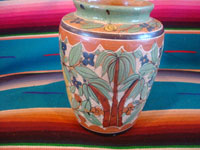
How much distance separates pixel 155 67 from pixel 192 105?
0.43 metres

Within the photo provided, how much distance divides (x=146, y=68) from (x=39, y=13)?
0.74 metres

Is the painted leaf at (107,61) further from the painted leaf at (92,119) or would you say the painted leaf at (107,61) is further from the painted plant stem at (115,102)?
the painted leaf at (92,119)

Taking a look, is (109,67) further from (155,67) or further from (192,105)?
(192,105)

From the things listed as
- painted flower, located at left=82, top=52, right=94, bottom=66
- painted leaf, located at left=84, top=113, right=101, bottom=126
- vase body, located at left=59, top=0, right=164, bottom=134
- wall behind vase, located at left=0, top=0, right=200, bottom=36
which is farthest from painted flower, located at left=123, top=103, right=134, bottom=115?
wall behind vase, located at left=0, top=0, right=200, bottom=36

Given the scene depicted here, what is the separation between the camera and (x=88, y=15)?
0.73 metres

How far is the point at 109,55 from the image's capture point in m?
0.68

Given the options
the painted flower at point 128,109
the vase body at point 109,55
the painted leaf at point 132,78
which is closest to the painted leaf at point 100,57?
the vase body at point 109,55

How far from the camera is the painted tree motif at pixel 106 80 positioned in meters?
0.70

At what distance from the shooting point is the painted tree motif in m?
0.70

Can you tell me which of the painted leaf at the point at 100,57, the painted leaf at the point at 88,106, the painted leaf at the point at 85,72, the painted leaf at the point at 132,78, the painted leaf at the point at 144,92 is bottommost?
the painted leaf at the point at 88,106

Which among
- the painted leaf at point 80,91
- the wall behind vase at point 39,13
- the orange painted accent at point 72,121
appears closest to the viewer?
the painted leaf at point 80,91

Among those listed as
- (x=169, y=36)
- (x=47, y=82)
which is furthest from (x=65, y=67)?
(x=169, y=36)

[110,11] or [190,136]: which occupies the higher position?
[110,11]

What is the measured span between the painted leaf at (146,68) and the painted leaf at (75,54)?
7.7 inches
